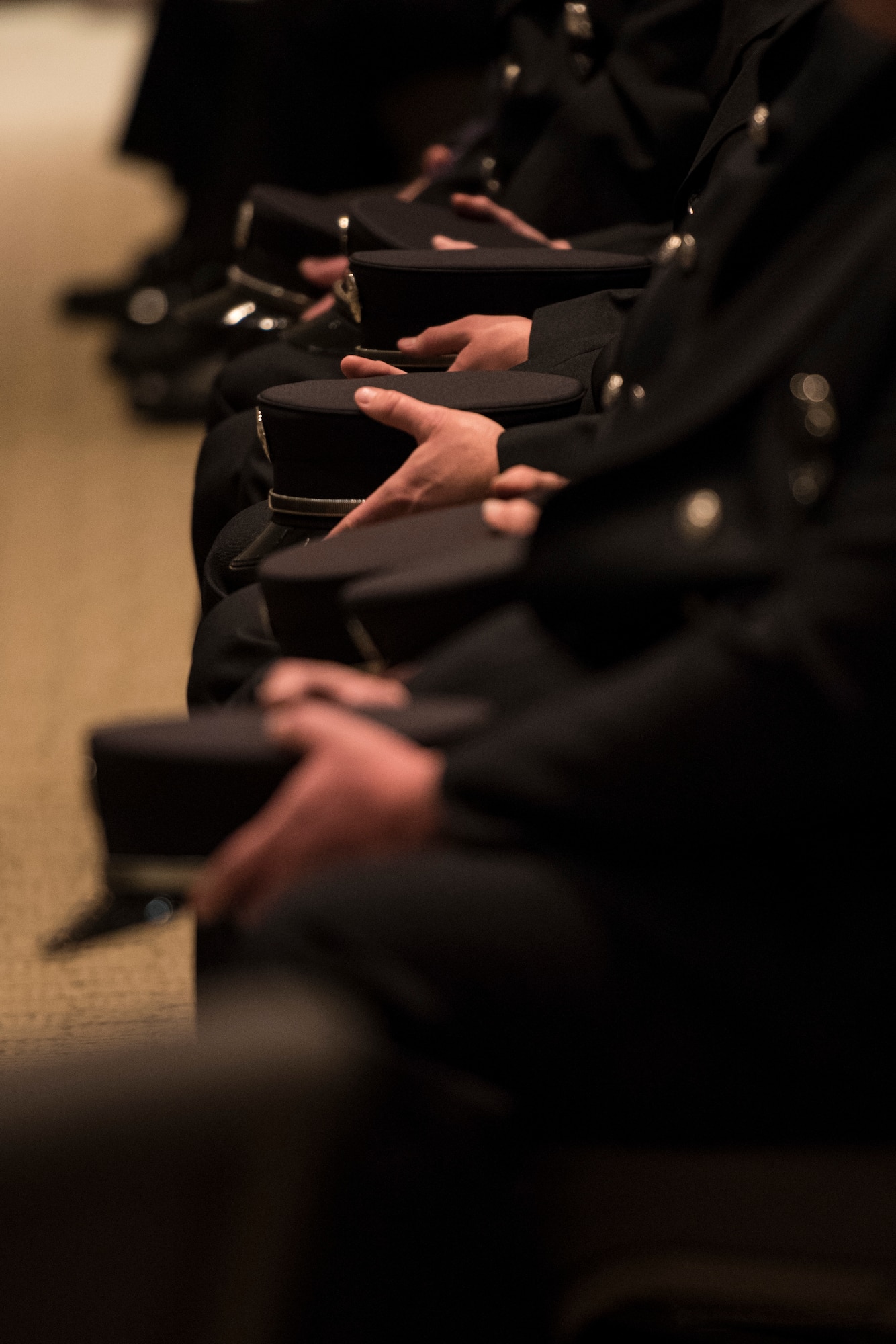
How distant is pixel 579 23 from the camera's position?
1.68 m

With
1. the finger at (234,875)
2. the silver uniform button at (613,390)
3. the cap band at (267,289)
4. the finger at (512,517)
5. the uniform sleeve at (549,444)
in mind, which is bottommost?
the cap band at (267,289)

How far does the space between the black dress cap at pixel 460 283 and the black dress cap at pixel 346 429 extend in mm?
229

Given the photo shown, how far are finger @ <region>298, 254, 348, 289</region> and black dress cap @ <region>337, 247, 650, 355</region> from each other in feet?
1.11

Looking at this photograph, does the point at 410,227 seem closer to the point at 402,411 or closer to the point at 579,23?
the point at 579,23

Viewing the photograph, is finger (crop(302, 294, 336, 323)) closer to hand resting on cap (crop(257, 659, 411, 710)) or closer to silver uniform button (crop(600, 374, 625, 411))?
silver uniform button (crop(600, 374, 625, 411))

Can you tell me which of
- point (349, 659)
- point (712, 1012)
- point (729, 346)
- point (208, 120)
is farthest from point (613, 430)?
point (208, 120)

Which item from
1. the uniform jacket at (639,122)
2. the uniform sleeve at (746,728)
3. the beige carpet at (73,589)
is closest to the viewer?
the uniform sleeve at (746,728)

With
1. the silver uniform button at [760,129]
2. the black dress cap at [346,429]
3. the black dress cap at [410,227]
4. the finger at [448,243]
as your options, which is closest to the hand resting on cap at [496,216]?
the black dress cap at [410,227]

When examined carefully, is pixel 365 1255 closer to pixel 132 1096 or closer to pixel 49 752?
pixel 132 1096

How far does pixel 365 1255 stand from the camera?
2.05ft

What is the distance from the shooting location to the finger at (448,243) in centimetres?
145

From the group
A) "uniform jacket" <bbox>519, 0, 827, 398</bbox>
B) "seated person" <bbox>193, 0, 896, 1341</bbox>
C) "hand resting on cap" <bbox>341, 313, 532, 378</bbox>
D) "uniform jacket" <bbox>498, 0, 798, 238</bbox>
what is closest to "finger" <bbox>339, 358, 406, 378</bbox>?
"hand resting on cap" <bbox>341, 313, 532, 378</bbox>

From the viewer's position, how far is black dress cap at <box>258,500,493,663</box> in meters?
0.90

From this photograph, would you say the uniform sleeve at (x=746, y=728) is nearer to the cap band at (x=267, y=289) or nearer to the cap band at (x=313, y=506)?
the cap band at (x=313, y=506)
